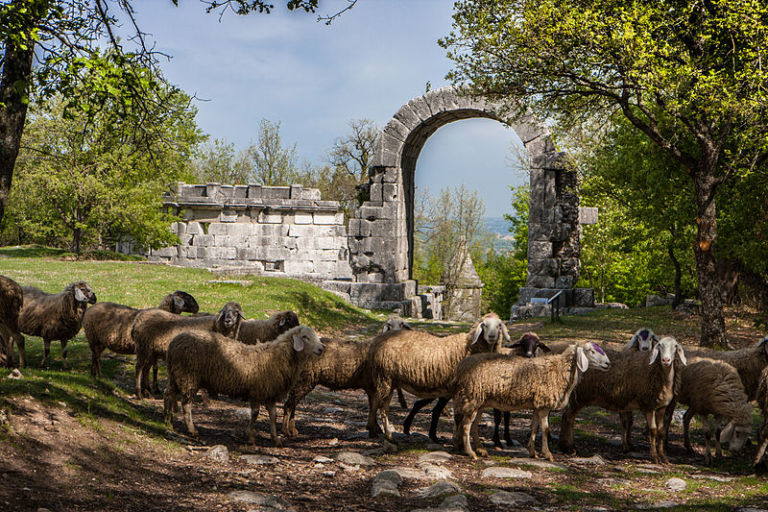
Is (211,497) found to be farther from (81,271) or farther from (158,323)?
(81,271)

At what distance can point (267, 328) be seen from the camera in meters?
12.2

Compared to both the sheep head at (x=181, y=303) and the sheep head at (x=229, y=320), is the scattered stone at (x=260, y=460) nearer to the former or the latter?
the sheep head at (x=229, y=320)

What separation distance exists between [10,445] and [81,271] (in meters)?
20.1

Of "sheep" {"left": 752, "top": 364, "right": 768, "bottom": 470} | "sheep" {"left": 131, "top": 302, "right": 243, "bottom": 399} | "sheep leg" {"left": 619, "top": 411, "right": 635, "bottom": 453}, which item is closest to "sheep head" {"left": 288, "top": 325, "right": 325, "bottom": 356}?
"sheep" {"left": 131, "top": 302, "right": 243, "bottom": 399}

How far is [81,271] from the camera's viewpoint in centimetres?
2577

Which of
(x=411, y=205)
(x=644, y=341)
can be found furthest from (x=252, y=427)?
(x=411, y=205)

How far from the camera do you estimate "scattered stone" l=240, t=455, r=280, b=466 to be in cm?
845

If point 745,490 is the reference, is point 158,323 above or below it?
above

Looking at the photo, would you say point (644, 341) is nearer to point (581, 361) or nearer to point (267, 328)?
point (581, 361)

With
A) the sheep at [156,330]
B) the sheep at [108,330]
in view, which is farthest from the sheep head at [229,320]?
the sheep at [108,330]

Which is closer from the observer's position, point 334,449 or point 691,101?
point 334,449

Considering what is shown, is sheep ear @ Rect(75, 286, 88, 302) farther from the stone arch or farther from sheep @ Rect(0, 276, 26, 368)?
the stone arch

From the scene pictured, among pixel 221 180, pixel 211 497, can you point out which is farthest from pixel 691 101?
pixel 221 180

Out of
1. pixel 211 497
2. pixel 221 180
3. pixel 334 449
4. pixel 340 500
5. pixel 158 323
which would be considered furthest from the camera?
pixel 221 180
